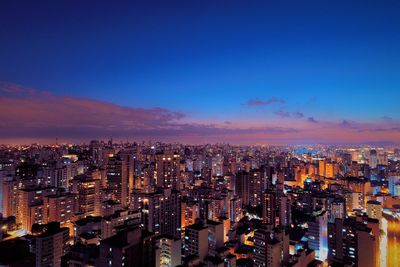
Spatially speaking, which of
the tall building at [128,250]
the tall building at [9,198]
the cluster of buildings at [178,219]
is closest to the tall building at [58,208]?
the cluster of buildings at [178,219]

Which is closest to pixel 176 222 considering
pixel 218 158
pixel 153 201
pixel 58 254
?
pixel 153 201

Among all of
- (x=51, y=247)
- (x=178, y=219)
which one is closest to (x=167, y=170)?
(x=178, y=219)

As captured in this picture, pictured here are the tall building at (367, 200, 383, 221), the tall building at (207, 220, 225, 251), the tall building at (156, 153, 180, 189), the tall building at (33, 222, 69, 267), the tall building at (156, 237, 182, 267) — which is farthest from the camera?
the tall building at (156, 153, 180, 189)

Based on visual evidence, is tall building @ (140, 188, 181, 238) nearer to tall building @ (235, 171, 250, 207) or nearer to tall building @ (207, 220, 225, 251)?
tall building @ (207, 220, 225, 251)

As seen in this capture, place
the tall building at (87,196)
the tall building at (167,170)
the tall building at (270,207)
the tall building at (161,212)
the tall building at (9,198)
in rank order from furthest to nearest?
1. the tall building at (167,170)
2. the tall building at (87,196)
3. the tall building at (9,198)
4. the tall building at (270,207)
5. the tall building at (161,212)

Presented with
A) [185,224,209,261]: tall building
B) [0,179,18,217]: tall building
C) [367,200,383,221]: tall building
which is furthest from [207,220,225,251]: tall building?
[0,179,18,217]: tall building

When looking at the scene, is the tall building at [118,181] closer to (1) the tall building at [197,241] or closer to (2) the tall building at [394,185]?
(1) the tall building at [197,241]

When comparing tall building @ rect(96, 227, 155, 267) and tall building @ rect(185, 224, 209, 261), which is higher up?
tall building @ rect(96, 227, 155, 267)

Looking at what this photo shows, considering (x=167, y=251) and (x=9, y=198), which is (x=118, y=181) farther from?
(x=167, y=251)
